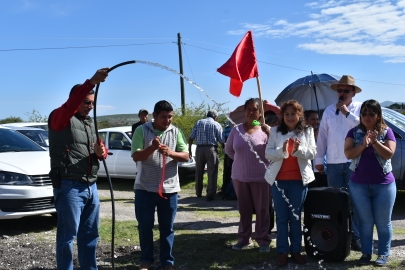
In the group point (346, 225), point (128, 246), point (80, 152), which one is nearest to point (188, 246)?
point (128, 246)

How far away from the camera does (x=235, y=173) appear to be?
22.3ft

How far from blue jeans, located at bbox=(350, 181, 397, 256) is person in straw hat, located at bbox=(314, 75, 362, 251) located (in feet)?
1.98

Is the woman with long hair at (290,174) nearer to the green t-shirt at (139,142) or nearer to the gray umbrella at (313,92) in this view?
the green t-shirt at (139,142)

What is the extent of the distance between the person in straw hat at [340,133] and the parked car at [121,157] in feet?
25.5

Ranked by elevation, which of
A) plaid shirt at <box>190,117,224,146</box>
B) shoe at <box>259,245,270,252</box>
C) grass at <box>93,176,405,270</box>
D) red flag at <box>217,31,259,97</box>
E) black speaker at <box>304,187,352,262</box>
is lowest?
grass at <box>93,176,405,270</box>

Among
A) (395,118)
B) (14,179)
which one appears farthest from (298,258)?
(395,118)

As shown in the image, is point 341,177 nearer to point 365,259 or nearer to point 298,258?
point 365,259

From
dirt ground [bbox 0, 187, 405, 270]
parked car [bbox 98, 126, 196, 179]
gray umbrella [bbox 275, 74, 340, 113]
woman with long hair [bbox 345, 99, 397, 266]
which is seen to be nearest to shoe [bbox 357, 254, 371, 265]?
woman with long hair [bbox 345, 99, 397, 266]

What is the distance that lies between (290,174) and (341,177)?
1050 mm

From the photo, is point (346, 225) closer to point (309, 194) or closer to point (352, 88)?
point (309, 194)

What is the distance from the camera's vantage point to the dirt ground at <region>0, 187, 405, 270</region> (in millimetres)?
6500

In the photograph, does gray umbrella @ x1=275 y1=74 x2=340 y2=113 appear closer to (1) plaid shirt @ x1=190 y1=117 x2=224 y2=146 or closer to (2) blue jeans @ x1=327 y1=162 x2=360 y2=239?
(1) plaid shirt @ x1=190 y1=117 x2=224 y2=146

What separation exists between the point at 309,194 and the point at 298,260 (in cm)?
79

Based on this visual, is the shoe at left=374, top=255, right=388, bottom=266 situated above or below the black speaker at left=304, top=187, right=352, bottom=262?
below
